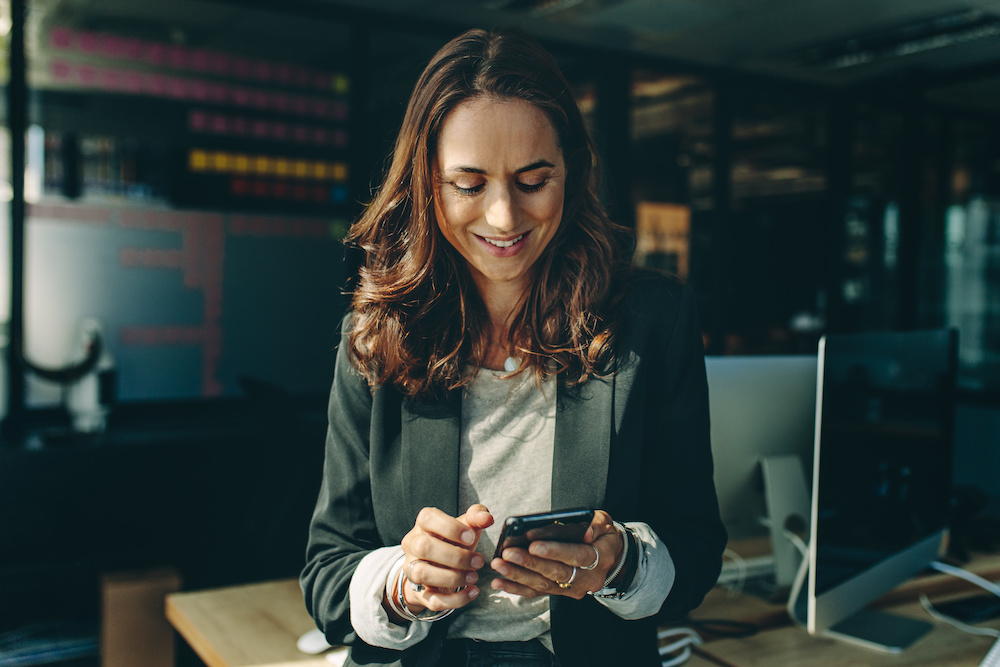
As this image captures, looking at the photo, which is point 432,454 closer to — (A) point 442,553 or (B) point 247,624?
(A) point 442,553

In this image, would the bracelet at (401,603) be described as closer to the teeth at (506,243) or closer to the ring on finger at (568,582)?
the ring on finger at (568,582)

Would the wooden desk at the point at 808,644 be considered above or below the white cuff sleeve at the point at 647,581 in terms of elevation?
below

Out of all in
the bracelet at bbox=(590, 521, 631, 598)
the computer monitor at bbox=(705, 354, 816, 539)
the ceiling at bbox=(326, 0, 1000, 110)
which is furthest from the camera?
the ceiling at bbox=(326, 0, 1000, 110)

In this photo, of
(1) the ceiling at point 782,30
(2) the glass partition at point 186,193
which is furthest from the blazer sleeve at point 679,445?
(1) the ceiling at point 782,30

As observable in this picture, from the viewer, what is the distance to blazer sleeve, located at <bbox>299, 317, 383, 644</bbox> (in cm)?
103

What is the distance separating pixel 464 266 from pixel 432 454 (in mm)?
288

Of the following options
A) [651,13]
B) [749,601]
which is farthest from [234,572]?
[651,13]

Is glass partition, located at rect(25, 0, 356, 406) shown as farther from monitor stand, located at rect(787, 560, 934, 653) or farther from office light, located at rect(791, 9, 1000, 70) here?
office light, located at rect(791, 9, 1000, 70)

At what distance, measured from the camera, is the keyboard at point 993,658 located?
1380mm

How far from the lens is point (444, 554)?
848 millimetres

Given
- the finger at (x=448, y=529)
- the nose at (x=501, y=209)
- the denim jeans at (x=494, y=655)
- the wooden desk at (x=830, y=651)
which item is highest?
the nose at (x=501, y=209)

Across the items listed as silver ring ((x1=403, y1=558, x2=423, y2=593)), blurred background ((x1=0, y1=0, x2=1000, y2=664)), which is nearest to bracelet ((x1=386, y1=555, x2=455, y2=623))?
silver ring ((x1=403, y1=558, x2=423, y2=593))

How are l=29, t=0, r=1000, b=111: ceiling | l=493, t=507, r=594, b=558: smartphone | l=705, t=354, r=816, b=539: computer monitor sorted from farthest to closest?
l=29, t=0, r=1000, b=111: ceiling → l=705, t=354, r=816, b=539: computer monitor → l=493, t=507, r=594, b=558: smartphone

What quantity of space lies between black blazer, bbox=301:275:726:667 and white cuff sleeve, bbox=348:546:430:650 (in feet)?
0.10
